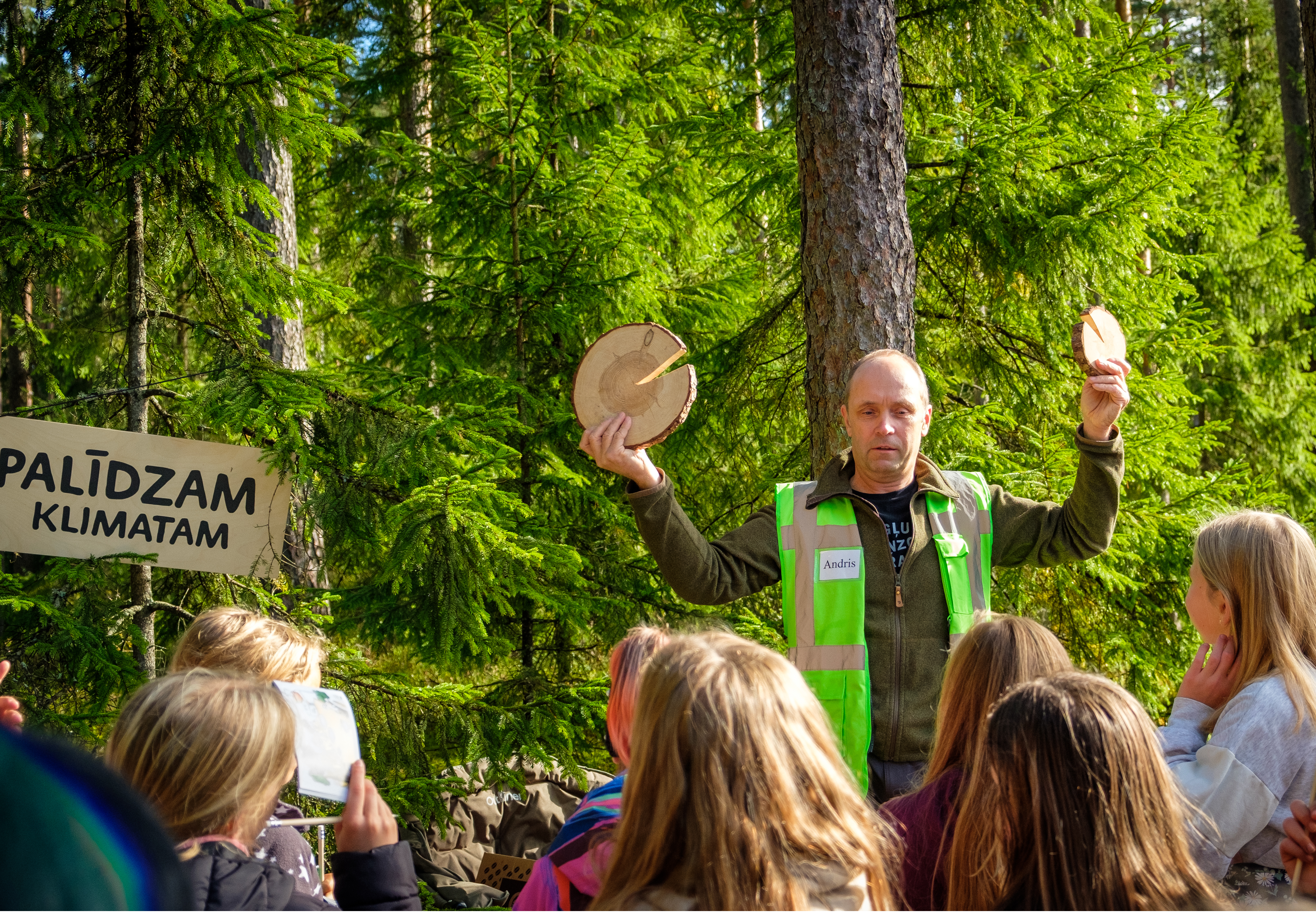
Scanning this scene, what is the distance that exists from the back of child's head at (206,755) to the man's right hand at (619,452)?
4.43ft

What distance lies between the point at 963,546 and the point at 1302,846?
1240 millimetres

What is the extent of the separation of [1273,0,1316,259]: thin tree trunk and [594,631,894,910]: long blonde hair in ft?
50.2

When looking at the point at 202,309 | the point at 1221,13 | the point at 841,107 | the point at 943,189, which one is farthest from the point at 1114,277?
the point at 1221,13

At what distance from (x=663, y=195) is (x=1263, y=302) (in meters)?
9.65

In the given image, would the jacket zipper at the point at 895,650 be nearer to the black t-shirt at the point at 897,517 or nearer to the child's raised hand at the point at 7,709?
the black t-shirt at the point at 897,517

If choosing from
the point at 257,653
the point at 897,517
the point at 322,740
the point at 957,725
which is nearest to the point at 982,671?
the point at 957,725

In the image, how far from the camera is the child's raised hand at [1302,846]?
2.08 metres

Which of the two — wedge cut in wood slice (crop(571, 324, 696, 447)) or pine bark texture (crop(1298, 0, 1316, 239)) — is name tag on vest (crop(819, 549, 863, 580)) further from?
pine bark texture (crop(1298, 0, 1316, 239))

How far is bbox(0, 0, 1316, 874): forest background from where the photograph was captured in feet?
12.8

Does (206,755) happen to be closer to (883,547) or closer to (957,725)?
(957,725)

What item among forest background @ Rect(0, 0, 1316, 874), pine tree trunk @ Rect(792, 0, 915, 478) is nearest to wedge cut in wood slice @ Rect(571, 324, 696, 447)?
forest background @ Rect(0, 0, 1316, 874)

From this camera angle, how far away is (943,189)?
555cm

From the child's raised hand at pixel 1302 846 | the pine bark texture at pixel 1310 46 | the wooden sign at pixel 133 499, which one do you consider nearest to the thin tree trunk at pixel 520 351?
the wooden sign at pixel 133 499

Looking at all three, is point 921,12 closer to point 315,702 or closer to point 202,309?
point 202,309
